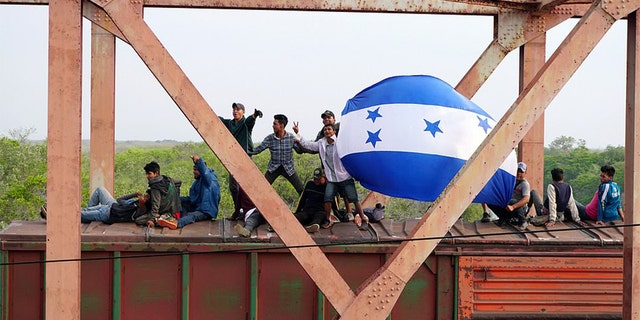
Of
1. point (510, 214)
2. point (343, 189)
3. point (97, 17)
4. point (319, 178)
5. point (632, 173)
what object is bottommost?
point (510, 214)

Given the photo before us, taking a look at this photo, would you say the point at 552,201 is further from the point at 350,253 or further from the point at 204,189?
the point at 204,189

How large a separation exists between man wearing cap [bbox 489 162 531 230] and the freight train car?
10.2 inches

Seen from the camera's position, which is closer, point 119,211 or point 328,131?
point 119,211

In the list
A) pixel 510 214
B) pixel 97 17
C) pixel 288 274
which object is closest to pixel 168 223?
pixel 288 274

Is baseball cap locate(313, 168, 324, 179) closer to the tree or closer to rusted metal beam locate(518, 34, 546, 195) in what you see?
rusted metal beam locate(518, 34, 546, 195)

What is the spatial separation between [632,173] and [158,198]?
4.69 m

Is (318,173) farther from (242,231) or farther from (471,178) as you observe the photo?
(471,178)

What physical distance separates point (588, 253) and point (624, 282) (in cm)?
98

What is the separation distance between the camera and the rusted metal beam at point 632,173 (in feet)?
29.2

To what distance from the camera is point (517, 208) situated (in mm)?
10508

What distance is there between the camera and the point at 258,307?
983cm

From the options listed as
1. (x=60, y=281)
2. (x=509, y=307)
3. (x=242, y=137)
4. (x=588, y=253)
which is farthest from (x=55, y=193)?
(x=588, y=253)

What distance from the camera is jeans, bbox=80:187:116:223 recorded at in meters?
10.3

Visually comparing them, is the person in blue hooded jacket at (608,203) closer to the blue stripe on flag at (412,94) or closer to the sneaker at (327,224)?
the blue stripe on flag at (412,94)
